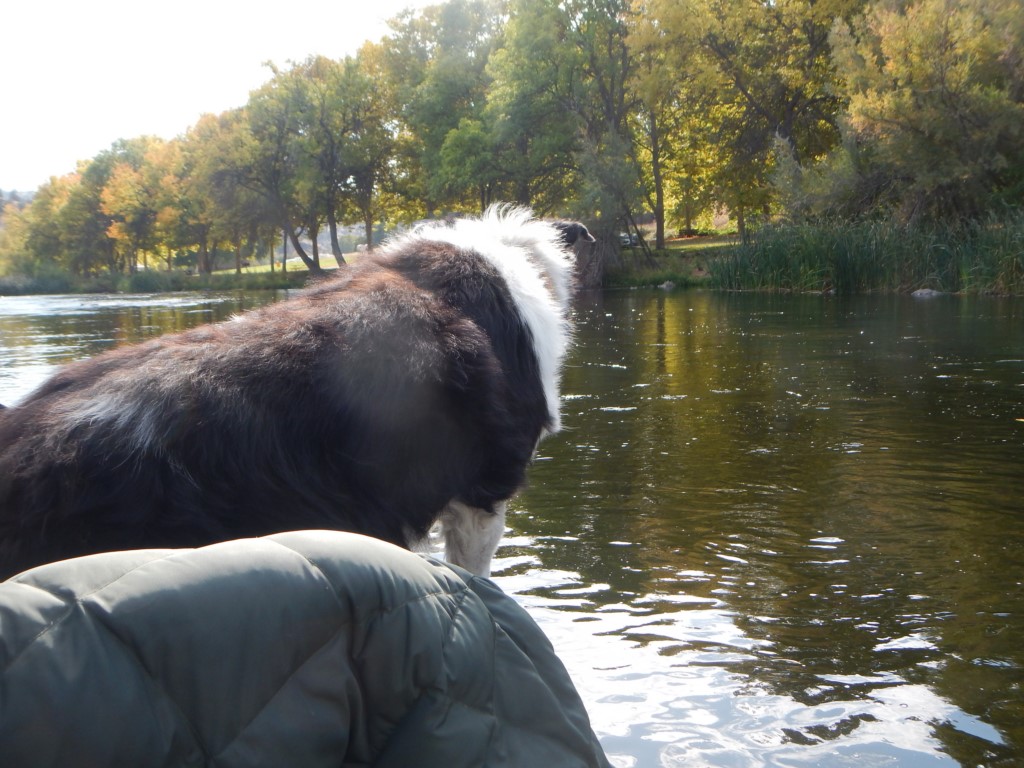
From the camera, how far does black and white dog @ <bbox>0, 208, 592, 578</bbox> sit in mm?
2506

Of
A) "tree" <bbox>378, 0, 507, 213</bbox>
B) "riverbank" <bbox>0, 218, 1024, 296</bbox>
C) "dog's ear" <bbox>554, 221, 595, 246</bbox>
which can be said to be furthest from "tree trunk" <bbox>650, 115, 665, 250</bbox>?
"dog's ear" <bbox>554, 221, 595, 246</bbox>

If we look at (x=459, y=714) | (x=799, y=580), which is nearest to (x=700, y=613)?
(x=799, y=580)

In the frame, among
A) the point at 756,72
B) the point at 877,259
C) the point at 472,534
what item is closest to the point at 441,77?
the point at 756,72

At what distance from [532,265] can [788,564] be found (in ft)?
6.27

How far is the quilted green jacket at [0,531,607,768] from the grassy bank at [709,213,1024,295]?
22929mm

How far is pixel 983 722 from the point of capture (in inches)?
126

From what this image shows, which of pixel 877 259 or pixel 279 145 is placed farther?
pixel 279 145

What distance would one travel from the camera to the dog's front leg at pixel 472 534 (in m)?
3.63

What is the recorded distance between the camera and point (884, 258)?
2486 centimetres

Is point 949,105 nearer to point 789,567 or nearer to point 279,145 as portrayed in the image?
point 789,567

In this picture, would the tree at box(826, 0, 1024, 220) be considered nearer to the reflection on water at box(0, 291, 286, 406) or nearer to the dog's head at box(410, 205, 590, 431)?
the reflection on water at box(0, 291, 286, 406)

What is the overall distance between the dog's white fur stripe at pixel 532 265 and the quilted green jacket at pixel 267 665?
2341 millimetres

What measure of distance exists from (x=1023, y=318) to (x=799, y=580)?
14004 millimetres

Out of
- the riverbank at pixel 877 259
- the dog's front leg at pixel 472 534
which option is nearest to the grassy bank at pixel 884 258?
the riverbank at pixel 877 259
